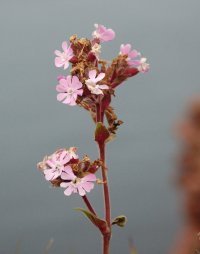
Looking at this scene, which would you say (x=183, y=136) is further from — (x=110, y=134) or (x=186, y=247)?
(x=110, y=134)

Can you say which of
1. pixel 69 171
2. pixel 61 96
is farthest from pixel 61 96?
pixel 69 171

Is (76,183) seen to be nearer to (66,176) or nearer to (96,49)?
(66,176)

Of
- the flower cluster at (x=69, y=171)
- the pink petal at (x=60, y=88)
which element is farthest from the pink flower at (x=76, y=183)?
the pink petal at (x=60, y=88)

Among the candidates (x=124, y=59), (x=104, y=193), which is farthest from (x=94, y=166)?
(x=124, y=59)

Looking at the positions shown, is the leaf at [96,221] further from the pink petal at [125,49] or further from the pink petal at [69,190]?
the pink petal at [125,49]

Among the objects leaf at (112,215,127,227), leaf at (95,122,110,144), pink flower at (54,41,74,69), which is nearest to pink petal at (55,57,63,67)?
pink flower at (54,41,74,69)
